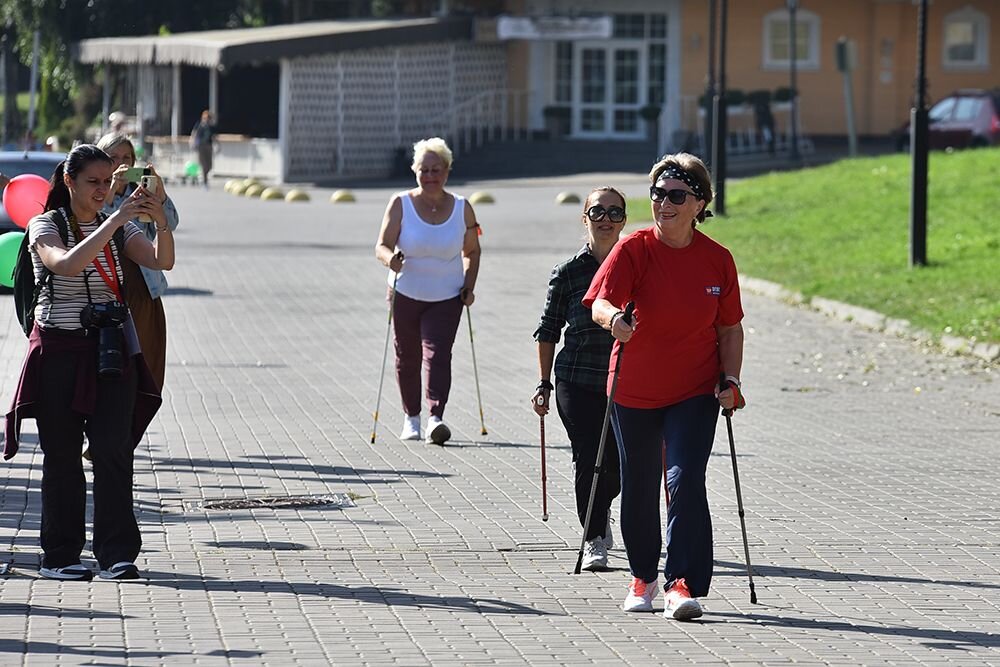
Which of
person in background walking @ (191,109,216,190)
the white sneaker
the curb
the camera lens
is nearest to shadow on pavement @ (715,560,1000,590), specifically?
the camera lens

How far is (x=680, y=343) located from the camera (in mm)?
6867

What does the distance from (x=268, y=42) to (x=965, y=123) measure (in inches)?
605

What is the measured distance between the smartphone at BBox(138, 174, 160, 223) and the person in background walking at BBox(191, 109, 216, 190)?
3456cm

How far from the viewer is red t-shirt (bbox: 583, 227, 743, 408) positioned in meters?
6.82

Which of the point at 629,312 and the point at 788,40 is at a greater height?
the point at 788,40

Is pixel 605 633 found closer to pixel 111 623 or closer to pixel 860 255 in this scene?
pixel 111 623

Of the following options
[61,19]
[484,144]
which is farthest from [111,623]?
[61,19]

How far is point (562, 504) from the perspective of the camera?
9398mm

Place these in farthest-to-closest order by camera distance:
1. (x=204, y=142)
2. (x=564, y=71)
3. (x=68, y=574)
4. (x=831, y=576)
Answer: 1. (x=564, y=71)
2. (x=204, y=142)
3. (x=831, y=576)
4. (x=68, y=574)

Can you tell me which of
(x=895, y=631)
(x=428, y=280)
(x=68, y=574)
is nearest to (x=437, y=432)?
(x=428, y=280)

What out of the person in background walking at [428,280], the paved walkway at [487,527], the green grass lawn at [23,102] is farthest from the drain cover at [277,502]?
the green grass lawn at [23,102]

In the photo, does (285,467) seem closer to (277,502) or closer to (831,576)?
(277,502)

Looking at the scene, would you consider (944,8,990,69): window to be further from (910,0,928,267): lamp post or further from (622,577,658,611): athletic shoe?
(622,577,658,611): athletic shoe

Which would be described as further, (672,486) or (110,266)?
(110,266)
